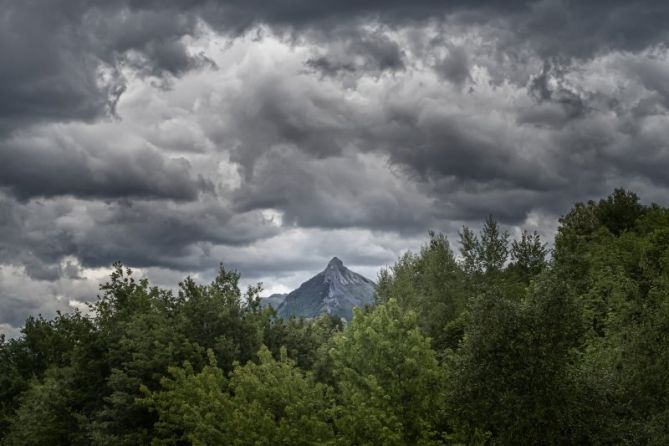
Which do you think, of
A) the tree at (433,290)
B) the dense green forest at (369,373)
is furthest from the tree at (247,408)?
the tree at (433,290)

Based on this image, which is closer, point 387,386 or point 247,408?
point 387,386

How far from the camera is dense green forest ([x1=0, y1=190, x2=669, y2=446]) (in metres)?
36.1

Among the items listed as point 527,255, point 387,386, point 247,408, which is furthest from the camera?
point 527,255

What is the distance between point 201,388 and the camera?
48719 mm

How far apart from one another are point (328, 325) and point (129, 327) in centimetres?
1926

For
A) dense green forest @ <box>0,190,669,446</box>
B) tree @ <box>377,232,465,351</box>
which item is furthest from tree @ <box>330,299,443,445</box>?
tree @ <box>377,232,465,351</box>

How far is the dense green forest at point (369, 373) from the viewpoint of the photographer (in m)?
36.1

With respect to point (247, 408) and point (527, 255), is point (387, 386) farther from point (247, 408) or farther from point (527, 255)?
point (527, 255)

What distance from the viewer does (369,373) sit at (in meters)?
44.9

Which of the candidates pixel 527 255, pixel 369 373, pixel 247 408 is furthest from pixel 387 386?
pixel 527 255

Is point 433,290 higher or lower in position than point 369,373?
higher

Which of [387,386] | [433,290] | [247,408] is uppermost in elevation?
[433,290]

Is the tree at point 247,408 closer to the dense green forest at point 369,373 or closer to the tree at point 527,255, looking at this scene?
the dense green forest at point 369,373

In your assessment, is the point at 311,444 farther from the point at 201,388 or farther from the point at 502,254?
the point at 502,254
